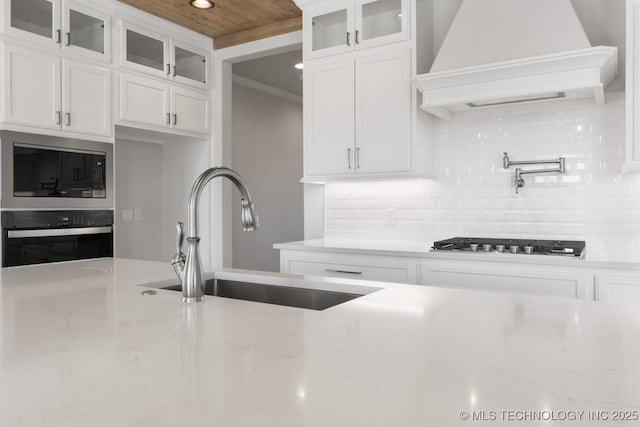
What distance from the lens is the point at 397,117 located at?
3.21m

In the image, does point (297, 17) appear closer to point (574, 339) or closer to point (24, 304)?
point (24, 304)

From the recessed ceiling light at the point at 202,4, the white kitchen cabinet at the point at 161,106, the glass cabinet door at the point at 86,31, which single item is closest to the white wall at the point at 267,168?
the white kitchen cabinet at the point at 161,106

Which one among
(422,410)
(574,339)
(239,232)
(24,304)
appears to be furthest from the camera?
(239,232)

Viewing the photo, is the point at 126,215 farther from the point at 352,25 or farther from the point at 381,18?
the point at 381,18

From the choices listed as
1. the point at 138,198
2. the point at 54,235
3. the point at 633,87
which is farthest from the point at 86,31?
the point at 633,87

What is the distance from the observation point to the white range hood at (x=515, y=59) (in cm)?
254

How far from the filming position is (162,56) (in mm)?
4047

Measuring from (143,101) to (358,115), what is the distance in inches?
68.0

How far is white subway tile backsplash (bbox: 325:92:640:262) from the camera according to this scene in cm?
287

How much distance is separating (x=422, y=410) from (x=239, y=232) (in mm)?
5392

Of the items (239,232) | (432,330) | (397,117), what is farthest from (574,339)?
(239,232)

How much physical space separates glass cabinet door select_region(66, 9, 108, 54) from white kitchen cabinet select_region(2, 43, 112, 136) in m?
0.15

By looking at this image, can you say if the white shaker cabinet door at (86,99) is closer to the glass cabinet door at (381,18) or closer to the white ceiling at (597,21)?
the glass cabinet door at (381,18)

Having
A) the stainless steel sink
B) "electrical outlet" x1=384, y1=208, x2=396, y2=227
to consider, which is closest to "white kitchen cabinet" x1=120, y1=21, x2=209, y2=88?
"electrical outlet" x1=384, y1=208, x2=396, y2=227
